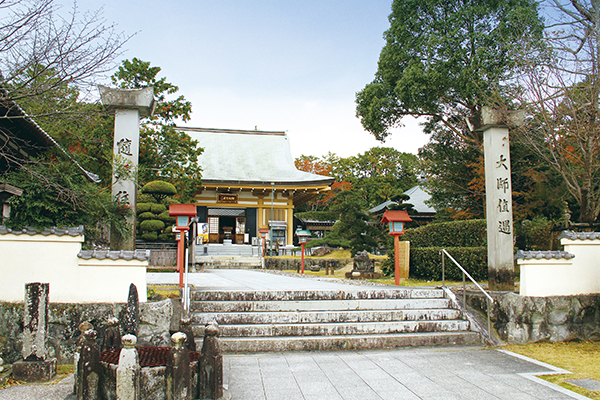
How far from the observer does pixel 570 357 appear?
208 inches

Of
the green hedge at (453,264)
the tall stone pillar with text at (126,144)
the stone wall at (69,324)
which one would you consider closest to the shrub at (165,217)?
the tall stone pillar with text at (126,144)

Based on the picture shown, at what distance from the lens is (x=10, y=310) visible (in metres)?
4.79

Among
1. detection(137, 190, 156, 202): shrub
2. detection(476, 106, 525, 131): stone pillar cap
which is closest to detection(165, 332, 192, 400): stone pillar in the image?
detection(476, 106, 525, 131): stone pillar cap

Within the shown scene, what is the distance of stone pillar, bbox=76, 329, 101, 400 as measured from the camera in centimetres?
336

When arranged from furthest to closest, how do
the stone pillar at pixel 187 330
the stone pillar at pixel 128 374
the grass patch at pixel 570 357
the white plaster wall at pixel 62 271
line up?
the white plaster wall at pixel 62 271, the grass patch at pixel 570 357, the stone pillar at pixel 187 330, the stone pillar at pixel 128 374

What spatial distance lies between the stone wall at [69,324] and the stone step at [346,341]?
58cm

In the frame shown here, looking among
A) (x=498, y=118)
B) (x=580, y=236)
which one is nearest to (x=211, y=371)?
(x=580, y=236)

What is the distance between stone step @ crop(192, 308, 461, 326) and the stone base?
1.74 m

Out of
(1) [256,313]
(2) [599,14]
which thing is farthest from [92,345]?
(2) [599,14]

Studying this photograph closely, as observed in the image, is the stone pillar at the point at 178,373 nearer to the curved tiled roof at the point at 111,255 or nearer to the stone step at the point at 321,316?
the curved tiled roof at the point at 111,255

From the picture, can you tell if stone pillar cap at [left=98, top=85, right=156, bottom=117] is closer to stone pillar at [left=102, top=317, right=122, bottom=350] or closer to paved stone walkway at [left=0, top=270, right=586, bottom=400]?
stone pillar at [left=102, top=317, right=122, bottom=350]

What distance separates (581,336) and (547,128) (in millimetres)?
4917

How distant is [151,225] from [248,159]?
1242cm

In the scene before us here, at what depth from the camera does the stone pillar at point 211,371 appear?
3527 millimetres
